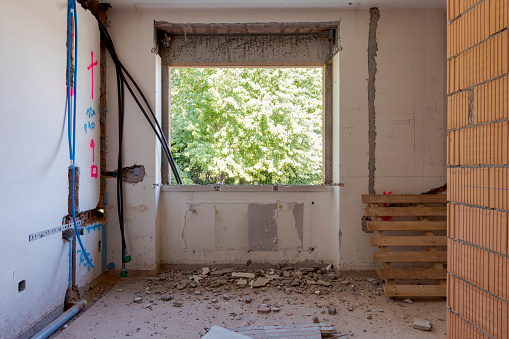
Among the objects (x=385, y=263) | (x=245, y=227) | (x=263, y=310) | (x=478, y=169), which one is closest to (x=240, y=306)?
(x=263, y=310)

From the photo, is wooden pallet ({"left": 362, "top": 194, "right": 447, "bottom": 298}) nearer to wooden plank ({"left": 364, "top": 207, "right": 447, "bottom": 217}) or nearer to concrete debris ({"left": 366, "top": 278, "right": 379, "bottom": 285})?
wooden plank ({"left": 364, "top": 207, "right": 447, "bottom": 217})

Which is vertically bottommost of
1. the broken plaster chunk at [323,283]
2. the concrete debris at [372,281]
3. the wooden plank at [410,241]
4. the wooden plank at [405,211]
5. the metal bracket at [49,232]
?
the concrete debris at [372,281]

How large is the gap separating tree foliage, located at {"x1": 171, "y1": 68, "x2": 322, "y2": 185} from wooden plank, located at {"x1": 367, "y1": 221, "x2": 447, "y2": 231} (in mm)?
3891

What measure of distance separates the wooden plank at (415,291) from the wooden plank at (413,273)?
12 cm

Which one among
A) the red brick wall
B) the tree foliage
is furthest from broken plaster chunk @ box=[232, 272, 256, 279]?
the tree foliage

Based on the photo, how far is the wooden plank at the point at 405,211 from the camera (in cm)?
355

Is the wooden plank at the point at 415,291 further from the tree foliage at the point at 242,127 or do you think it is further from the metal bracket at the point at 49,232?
the tree foliage at the point at 242,127

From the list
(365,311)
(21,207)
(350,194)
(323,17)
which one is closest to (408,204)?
(350,194)

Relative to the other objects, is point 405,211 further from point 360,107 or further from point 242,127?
point 242,127

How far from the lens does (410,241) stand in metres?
3.43

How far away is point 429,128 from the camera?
3.79 metres

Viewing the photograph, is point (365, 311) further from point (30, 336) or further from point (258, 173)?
point (258, 173)

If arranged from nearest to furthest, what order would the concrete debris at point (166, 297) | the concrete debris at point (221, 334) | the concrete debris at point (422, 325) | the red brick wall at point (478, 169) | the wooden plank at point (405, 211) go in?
the red brick wall at point (478, 169) < the concrete debris at point (221, 334) < the concrete debris at point (422, 325) < the concrete debris at point (166, 297) < the wooden plank at point (405, 211)

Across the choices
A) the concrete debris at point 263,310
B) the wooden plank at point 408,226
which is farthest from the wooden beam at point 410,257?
the concrete debris at point 263,310
